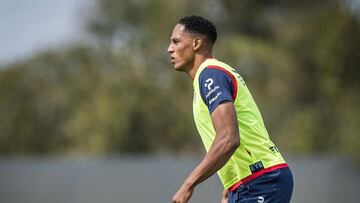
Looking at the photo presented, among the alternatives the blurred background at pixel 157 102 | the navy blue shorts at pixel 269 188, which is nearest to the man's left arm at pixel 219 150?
the navy blue shorts at pixel 269 188

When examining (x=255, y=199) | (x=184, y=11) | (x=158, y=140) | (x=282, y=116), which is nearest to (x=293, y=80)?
(x=282, y=116)

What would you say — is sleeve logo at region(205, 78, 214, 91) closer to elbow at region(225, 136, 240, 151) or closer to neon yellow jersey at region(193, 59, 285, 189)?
neon yellow jersey at region(193, 59, 285, 189)

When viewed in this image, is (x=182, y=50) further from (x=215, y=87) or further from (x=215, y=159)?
(x=215, y=159)

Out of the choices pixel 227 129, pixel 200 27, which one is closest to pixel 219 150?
pixel 227 129

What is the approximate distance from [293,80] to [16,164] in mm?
14494

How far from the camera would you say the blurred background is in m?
22.1

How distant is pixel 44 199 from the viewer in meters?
22.9

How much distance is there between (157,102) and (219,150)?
26.8 metres

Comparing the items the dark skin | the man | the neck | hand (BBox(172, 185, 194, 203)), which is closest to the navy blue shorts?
the man

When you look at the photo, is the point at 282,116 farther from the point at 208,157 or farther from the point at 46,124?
the point at 208,157

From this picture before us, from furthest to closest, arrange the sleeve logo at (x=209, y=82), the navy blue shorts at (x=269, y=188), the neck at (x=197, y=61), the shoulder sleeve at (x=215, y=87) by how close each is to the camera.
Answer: the neck at (x=197, y=61), the navy blue shorts at (x=269, y=188), the sleeve logo at (x=209, y=82), the shoulder sleeve at (x=215, y=87)

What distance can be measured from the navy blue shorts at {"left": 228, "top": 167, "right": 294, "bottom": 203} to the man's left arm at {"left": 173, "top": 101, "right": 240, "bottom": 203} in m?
0.44

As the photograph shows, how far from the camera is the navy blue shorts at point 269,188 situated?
21.7 feet

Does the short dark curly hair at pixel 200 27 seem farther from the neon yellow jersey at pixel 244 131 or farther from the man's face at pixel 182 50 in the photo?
the neon yellow jersey at pixel 244 131
